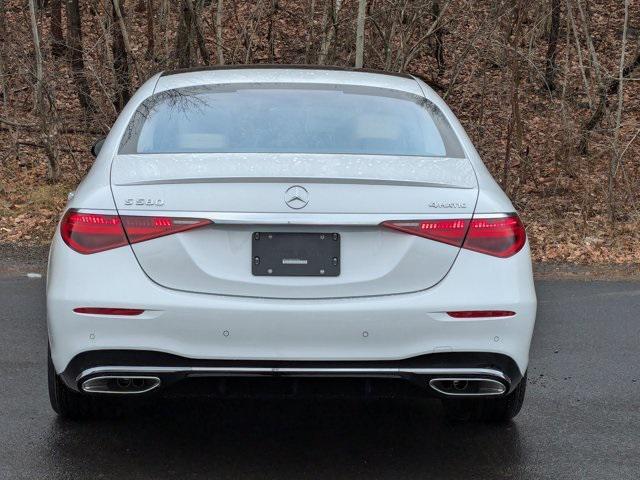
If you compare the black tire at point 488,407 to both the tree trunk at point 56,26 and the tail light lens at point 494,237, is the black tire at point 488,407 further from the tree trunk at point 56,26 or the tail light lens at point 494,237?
the tree trunk at point 56,26

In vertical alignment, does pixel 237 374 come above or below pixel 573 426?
above

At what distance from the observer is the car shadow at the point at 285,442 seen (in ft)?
→ 14.5

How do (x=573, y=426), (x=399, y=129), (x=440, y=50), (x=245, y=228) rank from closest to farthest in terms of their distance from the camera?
(x=245, y=228) < (x=399, y=129) < (x=573, y=426) < (x=440, y=50)

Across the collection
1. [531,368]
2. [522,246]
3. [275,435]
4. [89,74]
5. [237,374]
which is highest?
[522,246]

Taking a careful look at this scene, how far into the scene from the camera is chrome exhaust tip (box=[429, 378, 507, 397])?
13.6 ft

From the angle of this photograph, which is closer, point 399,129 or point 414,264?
point 414,264

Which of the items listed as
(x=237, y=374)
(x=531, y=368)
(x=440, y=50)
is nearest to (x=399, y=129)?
(x=237, y=374)

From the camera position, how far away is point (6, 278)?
9.20 m

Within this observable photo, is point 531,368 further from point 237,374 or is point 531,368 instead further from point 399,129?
point 237,374

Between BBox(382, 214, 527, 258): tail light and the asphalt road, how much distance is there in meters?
0.97

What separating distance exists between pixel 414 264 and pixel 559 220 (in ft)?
32.0

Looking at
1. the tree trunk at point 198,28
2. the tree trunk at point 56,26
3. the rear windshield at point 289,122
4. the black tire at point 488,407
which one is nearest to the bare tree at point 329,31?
the tree trunk at point 198,28

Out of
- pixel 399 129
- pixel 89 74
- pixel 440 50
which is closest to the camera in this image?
pixel 399 129

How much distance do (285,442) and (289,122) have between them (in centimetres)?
142
